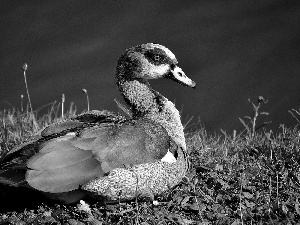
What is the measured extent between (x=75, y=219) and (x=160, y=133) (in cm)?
107

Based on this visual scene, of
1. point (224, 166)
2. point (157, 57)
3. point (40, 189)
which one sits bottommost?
point (224, 166)

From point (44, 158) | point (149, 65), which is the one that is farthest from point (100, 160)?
point (149, 65)

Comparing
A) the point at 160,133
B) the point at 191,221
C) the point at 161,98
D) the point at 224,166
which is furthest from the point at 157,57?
the point at 191,221

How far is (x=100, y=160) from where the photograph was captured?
17.1 ft

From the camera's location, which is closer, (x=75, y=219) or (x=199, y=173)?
(x=75, y=219)

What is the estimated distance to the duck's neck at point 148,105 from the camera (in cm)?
608

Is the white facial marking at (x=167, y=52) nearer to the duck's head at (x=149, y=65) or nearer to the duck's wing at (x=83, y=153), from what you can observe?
the duck's head at (x=149, y=65)

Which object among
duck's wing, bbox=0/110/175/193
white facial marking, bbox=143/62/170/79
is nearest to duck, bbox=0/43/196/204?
duck's wing, bbox=0/110/175/193

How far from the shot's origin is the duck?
16.7ft

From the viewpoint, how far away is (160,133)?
5574 mm

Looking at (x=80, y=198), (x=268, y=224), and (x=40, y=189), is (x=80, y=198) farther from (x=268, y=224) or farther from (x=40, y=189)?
(x=268, y=224)

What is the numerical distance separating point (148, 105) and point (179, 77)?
421 mm

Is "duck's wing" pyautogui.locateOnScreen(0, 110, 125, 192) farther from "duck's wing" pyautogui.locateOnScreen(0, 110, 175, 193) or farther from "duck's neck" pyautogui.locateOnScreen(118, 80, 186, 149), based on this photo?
"duck's neck" pyautogui.locateOnScreen(118, 80, 186, 149)

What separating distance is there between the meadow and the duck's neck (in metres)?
0.56
